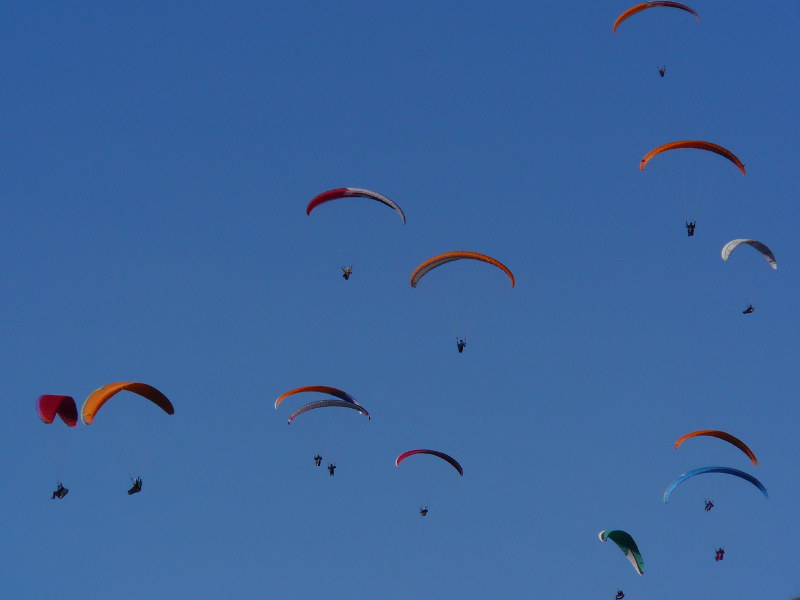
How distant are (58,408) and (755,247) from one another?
2298 centimetres

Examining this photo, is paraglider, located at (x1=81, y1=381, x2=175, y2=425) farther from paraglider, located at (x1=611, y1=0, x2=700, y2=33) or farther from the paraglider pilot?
paraglider, located at (x1=611, y1=0, x2=700, y2=33)

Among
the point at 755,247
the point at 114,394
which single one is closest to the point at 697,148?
the point at 755,247

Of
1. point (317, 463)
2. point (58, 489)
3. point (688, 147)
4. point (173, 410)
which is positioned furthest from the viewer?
point (317, 463)

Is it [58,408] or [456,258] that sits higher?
[456,258]

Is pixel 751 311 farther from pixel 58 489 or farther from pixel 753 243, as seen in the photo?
pixel 58 489

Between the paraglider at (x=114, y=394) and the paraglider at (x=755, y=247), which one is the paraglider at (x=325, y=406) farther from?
the paraglider at (x=755, y=247)

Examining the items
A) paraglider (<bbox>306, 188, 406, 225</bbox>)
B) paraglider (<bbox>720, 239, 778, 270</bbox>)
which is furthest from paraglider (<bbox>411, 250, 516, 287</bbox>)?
paraglider (<bbox>720, 239, 778, 270</bbox>)

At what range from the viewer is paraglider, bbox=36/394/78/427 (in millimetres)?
34375

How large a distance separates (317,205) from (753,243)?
14455 mm

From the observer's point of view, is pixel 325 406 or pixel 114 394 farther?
pixel 325 406

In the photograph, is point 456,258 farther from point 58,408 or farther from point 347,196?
point 58,408

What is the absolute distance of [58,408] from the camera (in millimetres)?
34625

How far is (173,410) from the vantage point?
36.7 m

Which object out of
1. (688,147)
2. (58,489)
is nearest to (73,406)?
(58,489)
